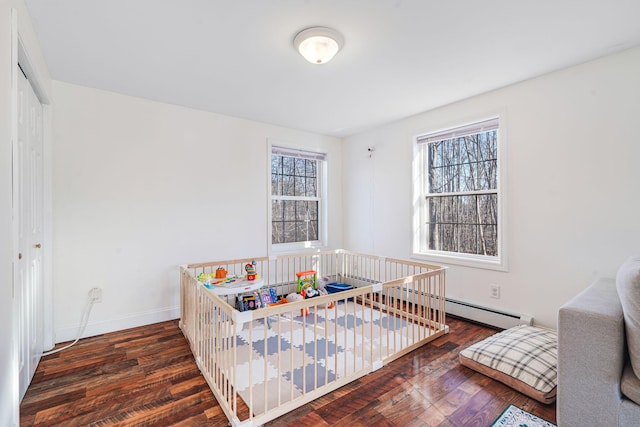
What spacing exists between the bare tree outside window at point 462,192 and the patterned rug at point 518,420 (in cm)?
153

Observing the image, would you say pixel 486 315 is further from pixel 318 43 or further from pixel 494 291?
pixel 318 43

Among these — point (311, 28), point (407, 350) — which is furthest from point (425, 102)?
point (407, 350)

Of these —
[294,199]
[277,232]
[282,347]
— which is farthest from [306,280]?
[282,347]

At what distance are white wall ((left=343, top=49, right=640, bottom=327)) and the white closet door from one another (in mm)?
3354

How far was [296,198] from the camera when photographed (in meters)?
4.01

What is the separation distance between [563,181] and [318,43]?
2157mm

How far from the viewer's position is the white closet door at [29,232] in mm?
1647

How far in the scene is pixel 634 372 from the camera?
1.27 metres

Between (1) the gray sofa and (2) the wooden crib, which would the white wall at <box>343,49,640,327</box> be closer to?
(2) the wooden crib

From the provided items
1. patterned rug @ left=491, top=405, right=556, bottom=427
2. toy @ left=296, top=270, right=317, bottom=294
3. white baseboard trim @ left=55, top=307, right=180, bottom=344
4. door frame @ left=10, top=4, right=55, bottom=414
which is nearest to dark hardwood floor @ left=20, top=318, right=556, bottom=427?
patterned rug @ left=491, top=405, right=556, bottom=427

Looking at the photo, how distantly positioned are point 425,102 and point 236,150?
2.11 meters

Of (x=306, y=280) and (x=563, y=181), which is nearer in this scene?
(x=563, y=181)

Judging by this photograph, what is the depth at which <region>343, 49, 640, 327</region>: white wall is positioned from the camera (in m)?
2.05

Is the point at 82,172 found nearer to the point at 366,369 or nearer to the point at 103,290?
the point at 103,290
